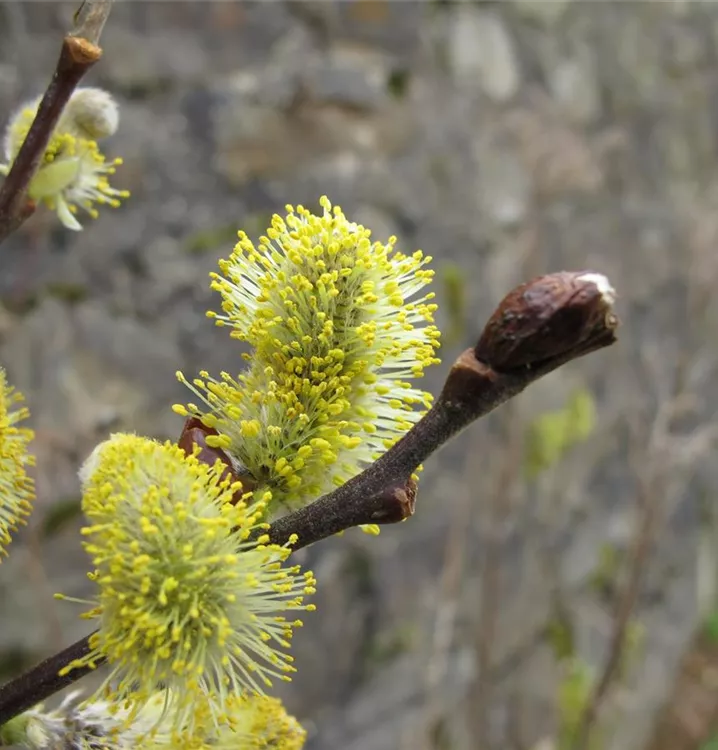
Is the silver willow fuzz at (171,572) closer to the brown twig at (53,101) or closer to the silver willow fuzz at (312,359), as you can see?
the silver willow fuzz at (312,359)

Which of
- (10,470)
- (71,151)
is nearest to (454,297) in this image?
(71,151)

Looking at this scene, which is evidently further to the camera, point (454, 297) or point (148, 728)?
point (454, 297)

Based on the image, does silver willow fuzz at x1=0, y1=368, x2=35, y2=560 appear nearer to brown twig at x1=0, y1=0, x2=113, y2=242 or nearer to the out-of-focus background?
brown twig at x1=0, y1=0, x2=113, y2=242

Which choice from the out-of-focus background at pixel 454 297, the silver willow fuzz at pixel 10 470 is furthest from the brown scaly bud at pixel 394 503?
the out-of-focus background at pixel 454 297

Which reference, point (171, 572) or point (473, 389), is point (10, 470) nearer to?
point (171, 572)

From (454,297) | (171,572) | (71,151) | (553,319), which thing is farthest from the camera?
(454,297)

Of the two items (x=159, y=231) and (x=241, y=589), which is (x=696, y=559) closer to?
(x=159, y=231)
